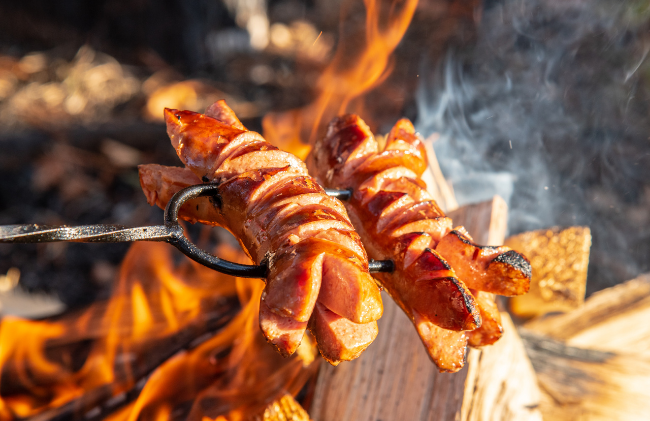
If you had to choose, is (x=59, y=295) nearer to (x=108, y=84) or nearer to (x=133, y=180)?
(x=133, y=180)

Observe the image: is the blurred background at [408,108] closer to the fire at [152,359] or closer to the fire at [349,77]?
the fire at [349,77]

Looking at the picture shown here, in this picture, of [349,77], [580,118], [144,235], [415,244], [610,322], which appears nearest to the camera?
[144,235]

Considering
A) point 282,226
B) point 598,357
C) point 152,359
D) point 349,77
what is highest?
point 349,77

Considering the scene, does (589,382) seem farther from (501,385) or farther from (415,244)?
(415,244)

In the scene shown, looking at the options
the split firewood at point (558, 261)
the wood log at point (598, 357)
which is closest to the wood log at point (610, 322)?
the wood log at point (598, 357)

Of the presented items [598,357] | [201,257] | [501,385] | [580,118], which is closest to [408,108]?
[580,118]

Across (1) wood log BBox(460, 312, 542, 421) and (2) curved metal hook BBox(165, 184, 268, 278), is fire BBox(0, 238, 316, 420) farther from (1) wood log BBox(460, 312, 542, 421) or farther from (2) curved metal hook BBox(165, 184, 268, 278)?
(2) curved metal hook BBox(165, 184, 268, 278)
